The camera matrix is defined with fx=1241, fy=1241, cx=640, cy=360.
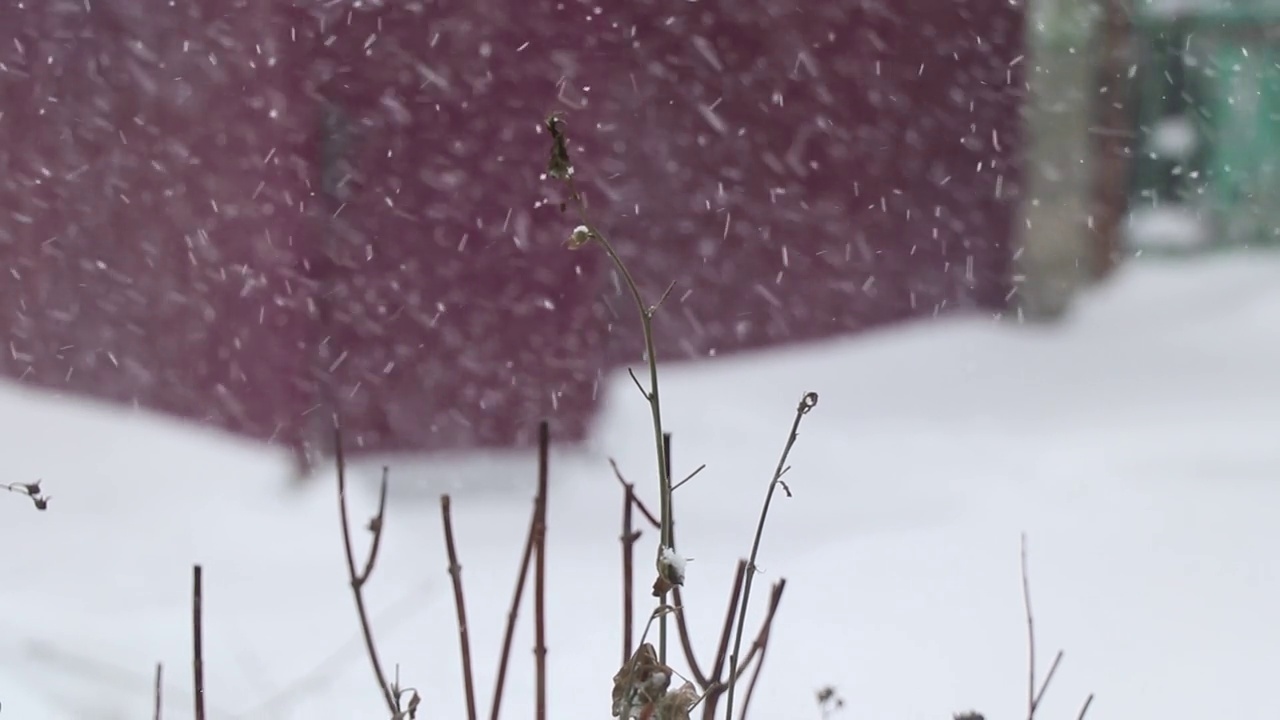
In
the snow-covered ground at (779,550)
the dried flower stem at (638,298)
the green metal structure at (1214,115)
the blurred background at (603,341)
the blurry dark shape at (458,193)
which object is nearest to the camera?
the dried flower stem at (638,298)

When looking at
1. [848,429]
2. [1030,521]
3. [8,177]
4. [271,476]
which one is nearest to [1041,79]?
[848,429]

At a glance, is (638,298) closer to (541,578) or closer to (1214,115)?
(541,578)

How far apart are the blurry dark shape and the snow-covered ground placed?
0.23 metres

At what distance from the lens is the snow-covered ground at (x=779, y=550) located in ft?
8.64

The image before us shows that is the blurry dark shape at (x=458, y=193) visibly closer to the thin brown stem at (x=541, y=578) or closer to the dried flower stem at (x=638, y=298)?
the thin brown stem at (x=541, y=578)

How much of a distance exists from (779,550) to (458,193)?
4.28 feet

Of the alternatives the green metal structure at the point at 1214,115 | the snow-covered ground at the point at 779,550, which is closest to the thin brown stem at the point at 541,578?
the snow-covered ground at the point at 779,550

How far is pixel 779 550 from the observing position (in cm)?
328

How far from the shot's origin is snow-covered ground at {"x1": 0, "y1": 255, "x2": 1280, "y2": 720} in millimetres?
2635

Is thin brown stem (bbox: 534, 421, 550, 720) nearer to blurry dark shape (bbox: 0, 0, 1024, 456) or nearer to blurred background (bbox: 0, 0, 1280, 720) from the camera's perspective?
blurred background (bbox: 0, 0, 1280, 720)

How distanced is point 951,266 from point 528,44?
2.72 meters

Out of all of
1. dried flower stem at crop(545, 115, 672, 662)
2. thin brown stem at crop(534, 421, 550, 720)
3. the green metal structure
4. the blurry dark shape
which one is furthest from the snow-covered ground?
dried flower stem at crop(545, 115, 672, 662)

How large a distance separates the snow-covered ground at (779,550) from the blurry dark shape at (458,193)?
23 centimetres

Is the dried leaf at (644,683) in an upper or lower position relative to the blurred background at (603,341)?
lower
